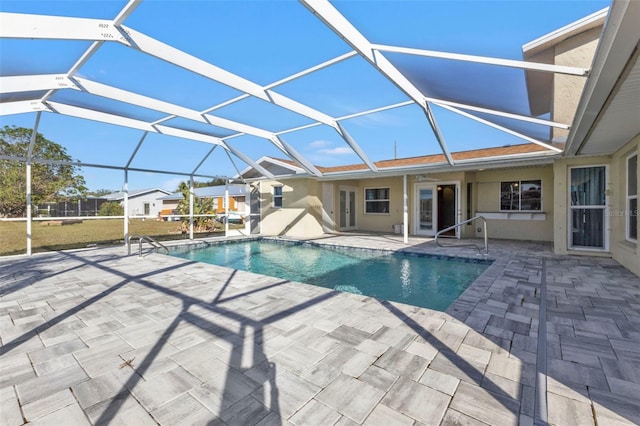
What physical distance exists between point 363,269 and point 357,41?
525 cm

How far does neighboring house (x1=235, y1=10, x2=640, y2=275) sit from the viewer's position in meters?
3.99

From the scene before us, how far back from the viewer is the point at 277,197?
13641 millimetres

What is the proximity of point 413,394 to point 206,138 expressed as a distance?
32.0 ft

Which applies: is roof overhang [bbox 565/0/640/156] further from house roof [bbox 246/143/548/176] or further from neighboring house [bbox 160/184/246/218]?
neighboring house [bbox 160/184/246/218]

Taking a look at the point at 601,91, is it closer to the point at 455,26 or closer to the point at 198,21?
the point at 455,26

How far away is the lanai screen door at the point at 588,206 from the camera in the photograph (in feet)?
24.1

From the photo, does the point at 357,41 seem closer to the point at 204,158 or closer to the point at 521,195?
the point at 204,158

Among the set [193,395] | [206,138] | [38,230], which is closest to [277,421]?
[193,395]

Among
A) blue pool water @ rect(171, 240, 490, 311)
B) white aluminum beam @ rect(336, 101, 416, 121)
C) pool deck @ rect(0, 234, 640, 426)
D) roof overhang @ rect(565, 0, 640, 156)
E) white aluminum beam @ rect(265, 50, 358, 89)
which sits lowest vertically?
blue pool water @ rect(171, 240, 490, 311)

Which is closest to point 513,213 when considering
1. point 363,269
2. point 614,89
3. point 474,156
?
point 474,156

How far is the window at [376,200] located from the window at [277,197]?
14.3 feet

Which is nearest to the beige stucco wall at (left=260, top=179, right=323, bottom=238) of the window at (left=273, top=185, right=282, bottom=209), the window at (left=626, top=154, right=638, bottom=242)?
the window at (left=273, top=185, right=282, bottom=209)

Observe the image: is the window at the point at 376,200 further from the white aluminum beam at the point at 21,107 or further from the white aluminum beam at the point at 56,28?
the white aluminum beam at the point at 21,107

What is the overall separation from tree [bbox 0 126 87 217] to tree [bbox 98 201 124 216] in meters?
1.62
